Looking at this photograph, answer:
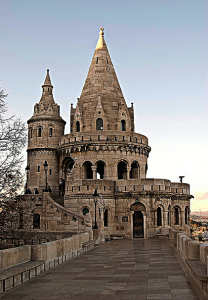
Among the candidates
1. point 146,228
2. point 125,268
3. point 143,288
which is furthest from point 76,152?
point 143,288

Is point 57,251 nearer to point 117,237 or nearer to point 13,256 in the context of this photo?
point 13,256

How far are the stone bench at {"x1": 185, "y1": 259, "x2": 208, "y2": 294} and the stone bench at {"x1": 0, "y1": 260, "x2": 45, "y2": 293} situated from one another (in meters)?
4.38

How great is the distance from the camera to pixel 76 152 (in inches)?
1587

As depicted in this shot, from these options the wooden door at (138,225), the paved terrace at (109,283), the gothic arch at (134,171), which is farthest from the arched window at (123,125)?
the paved terrace at (109,283)

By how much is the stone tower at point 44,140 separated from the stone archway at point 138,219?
421 inches

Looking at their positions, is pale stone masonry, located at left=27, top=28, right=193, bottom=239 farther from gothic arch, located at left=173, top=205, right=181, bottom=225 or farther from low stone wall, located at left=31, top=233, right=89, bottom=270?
low stone wall, located at left=31, top=233, right=89, bottom=270

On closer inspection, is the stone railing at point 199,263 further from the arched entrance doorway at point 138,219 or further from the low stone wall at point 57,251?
the arched entrance doorway at point 138,219

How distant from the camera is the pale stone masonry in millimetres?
35406

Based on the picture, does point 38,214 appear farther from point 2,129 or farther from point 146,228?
point 2,129

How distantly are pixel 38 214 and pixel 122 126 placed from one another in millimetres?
13500

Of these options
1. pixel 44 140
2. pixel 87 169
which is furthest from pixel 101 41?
pixel 87 169

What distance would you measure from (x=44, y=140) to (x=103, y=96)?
26.4 feet

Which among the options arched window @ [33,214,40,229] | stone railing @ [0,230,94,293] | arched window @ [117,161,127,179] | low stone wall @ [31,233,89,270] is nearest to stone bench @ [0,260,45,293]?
stone railing @ [0,230,94,293]

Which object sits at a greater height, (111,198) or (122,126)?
(122,126)
